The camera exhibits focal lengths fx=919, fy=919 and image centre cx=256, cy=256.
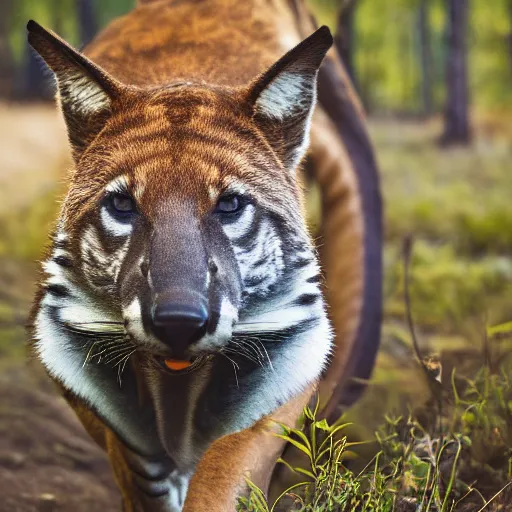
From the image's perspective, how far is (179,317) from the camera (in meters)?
2.26

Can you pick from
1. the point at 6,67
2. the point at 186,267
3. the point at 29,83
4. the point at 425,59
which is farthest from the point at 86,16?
the point at 186,267

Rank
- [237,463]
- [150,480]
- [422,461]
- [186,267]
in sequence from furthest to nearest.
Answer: [150,480]
[422,461]
[237,463]
[186,267]

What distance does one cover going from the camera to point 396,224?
348 inches

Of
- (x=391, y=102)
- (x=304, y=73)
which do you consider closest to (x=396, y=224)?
(x=304, y=73)

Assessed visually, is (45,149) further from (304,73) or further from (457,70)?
(304,73)

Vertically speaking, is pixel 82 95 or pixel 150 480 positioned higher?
pixel 82 95

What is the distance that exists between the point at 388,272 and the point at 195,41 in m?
4.07

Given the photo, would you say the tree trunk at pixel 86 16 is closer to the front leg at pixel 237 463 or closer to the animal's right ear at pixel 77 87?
the animal's right ear at pixel 77 87

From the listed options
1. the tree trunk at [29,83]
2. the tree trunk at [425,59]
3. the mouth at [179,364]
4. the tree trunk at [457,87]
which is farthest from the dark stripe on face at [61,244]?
the tree trunk at [425,59]

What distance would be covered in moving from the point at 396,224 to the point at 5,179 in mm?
4267

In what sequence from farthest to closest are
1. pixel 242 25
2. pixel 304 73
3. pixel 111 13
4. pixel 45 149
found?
pixel 111 13, pixel 45 149, pixel 242 25, pixel 304 73

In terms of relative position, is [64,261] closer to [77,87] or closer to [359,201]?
[77,87]

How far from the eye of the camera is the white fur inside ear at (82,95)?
9.13ft

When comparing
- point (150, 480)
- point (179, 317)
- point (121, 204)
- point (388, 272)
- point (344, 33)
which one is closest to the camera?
point (179, 317)
